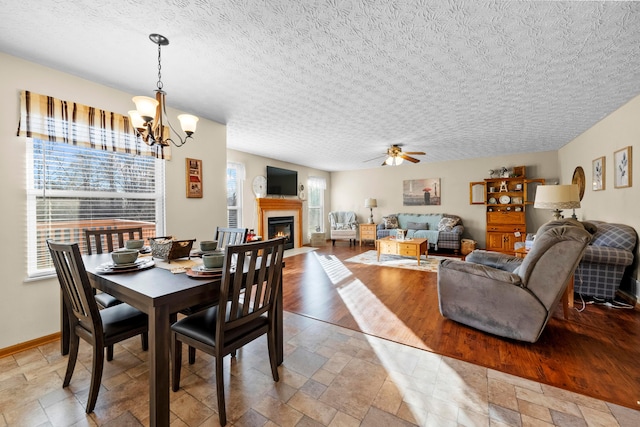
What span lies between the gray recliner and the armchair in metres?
5.04

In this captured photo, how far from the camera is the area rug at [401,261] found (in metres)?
4.82

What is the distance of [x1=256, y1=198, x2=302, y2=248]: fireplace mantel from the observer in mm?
5938

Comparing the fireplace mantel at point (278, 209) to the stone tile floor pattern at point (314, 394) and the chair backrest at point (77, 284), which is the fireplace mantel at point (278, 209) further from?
the chair backrest at point (77, 284)

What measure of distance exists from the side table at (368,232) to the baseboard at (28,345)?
6221mm

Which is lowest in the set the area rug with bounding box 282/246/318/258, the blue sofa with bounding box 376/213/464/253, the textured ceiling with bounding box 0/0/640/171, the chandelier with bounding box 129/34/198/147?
the area rug with bounding box 282/246/318/258

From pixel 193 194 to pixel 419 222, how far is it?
5612mm

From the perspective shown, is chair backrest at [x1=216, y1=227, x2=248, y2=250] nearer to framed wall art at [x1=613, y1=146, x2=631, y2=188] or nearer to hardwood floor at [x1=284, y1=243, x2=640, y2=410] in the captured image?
hardwood floor at [x1=284, y1=243, x2=640, y2=410]

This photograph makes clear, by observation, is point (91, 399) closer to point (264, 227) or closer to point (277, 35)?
point (277, 35)

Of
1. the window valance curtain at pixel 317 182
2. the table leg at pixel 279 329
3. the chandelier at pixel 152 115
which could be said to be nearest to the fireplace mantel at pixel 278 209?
the window valance curtain at pixel 317 182

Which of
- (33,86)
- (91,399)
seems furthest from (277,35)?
(91,399)

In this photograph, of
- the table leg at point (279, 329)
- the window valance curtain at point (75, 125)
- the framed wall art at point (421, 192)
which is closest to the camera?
the table leg at point (279, 329)

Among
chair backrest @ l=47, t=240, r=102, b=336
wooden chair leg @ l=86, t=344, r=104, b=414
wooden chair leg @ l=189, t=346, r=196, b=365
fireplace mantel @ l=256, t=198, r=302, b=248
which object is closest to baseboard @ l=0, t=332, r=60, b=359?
chair backrest @ l=47, t=240, r=102, b=336

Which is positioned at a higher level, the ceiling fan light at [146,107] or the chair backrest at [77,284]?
the ceiling fan light at [146,107]

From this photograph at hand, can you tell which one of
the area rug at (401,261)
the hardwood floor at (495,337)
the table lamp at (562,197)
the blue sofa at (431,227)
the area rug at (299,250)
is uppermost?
the table lamp at (562,197)
